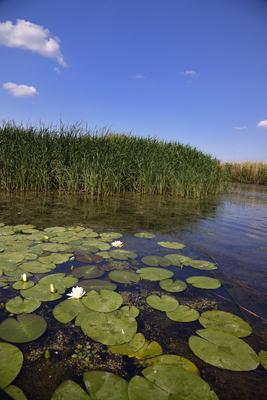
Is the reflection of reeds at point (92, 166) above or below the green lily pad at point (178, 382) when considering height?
above

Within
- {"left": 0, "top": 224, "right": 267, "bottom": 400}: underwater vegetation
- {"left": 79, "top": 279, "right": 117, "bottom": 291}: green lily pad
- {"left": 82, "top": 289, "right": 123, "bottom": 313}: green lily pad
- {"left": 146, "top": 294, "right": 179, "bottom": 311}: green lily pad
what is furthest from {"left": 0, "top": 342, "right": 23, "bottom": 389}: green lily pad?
{"left": 146, "top": 294, "right": 179, "bottom": 311}: green lily pad

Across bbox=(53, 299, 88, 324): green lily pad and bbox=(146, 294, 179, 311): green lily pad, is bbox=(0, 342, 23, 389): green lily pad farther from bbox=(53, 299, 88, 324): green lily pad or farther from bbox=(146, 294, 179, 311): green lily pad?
bbox=(146, 294, 179, 311): green lily pad

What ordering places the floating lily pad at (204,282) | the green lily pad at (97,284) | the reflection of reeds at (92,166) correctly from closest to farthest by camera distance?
the green lily pad at (97,284) → the floating lily pad at (204,282) → the reflection of reeds at (92,166)

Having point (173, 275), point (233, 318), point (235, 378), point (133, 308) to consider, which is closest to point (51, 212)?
point (173, 275)

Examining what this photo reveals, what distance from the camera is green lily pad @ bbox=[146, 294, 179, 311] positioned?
213cm

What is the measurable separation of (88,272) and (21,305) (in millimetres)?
750

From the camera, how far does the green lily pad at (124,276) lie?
258 cm

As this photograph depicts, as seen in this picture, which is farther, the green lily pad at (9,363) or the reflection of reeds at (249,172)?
the reflection of reeds at (249,172)

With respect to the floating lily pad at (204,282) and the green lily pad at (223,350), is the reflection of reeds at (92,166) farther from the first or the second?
the green lily pad at (223,350)

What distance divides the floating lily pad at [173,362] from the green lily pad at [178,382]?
0.04 metres

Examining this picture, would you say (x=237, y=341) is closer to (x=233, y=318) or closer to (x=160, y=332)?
(x=233, y=318)

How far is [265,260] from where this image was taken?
3.41m

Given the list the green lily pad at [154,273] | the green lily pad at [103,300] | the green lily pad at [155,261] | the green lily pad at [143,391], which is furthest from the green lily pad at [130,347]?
the green lily pad at [155,261]

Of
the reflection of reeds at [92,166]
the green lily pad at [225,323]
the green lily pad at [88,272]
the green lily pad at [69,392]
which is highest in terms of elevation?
the reflection of reeds at [92,166]
